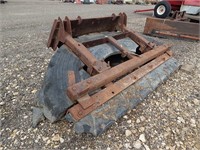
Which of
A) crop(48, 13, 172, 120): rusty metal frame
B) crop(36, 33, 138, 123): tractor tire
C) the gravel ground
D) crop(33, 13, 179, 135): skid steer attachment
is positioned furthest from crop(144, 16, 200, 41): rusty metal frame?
crop(36, 33, 138, 123): tractor tire

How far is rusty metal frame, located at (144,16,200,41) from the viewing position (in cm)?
500

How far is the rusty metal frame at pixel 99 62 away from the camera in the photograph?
5.81ft

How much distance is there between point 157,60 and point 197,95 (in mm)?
714

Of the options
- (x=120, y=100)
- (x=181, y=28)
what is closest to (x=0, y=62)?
(x=120, y=100)

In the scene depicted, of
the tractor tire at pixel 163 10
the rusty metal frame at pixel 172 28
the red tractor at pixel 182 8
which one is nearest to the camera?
the rusty metal frame at pixel 172 28

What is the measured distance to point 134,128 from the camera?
1.93 meters

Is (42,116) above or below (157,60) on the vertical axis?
below

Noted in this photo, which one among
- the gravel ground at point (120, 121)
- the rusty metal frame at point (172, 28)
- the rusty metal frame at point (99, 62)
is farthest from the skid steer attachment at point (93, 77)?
the rusty metal frame at point (172, 28)

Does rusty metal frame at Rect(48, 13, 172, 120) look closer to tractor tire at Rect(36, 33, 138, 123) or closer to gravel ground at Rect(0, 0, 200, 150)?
tractor tire at Rect(36, 33, 138, 123)

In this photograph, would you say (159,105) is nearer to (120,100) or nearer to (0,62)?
(120,100)

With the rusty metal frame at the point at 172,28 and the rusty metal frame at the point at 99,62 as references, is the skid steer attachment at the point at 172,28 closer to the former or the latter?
the rusty metal frame at the point at 172,28

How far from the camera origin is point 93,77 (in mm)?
1923

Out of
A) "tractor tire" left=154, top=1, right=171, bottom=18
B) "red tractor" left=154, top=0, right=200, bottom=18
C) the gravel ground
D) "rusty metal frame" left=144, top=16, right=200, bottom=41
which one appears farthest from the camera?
"tractor tire" left=154, top=1, right=171, bottom=18

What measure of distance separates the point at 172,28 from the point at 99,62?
12.2 ft
